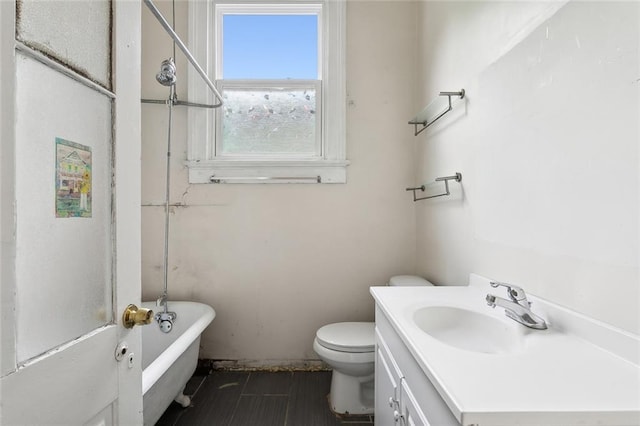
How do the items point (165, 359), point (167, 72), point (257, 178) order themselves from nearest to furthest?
point (165, 359)
point (167, 72)
point (257, 178)

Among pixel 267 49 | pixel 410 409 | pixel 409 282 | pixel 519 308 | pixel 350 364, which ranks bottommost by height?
pixel 350 364

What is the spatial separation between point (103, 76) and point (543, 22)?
126 cm

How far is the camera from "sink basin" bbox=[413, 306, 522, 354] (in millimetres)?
936

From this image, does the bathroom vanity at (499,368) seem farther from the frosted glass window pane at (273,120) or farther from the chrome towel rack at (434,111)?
the frosted glass window pane at (273,120)

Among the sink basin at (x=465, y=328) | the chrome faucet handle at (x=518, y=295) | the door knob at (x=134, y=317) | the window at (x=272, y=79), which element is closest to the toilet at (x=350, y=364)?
the sink basin at (x=465, y=328)

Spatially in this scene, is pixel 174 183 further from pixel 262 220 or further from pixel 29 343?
pixel 29 343

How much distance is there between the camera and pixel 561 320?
0.86m

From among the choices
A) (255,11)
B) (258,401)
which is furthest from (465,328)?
(255,11)

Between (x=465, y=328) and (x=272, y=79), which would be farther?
(x=272, y=79)

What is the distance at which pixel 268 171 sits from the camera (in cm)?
204

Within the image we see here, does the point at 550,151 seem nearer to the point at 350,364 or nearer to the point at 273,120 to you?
the point at 350,364

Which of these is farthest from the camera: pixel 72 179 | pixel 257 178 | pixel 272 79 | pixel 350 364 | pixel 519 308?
pixel 272 79

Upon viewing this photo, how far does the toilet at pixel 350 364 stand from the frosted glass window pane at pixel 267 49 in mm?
1713

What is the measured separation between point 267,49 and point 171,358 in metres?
2.02
